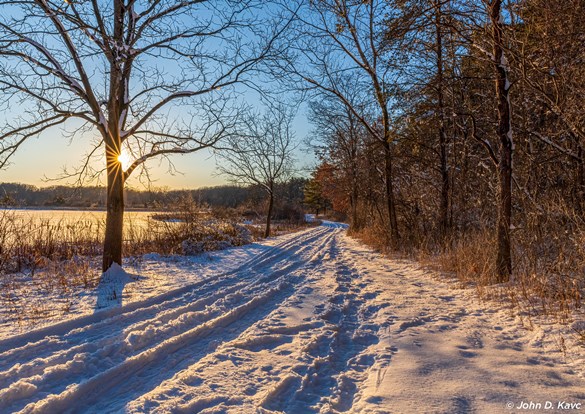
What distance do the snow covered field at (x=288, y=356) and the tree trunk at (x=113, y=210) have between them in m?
→ 1.74

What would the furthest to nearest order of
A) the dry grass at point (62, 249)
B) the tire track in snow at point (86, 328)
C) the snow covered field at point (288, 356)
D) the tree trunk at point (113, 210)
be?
the tree trunk at point (113, 210) → the dry grass at point (62, 249) → the tire track in snow at point (86, 328) → the snow covered field at point (288, 356)

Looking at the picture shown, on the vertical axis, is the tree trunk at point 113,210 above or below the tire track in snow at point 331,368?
above

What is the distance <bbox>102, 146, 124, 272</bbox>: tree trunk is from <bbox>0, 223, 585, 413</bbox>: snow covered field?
5.69 feet

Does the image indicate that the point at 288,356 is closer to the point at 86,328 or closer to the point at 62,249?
the point at 86,328

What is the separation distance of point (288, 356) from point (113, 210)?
532cm

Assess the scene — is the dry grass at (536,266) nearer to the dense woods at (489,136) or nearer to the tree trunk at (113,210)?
the dense woods at (489,136)

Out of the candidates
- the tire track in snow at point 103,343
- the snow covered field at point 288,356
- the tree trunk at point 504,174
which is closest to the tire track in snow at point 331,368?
the snow covered field at point 288,356

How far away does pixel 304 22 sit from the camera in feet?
32.7

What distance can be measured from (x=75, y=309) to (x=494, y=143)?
11000 mm

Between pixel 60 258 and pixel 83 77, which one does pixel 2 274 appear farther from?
pixel 83 77

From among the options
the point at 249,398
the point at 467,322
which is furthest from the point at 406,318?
the point at 249,398

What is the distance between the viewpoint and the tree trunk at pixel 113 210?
6.76 meters

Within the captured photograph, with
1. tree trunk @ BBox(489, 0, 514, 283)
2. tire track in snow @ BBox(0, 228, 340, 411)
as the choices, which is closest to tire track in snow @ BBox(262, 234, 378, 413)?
tire track in snow @ BBox(0, 228, 340, 411)

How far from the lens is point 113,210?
269 inches
